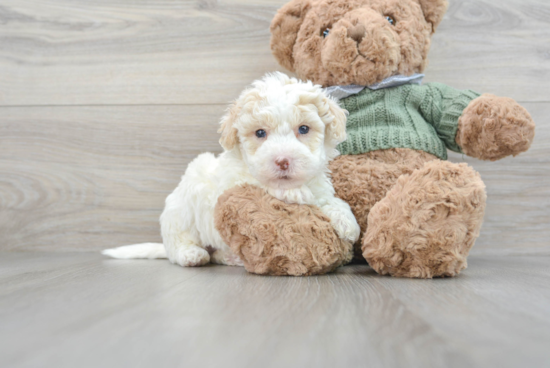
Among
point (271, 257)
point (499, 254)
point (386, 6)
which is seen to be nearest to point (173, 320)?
point (271, 257)

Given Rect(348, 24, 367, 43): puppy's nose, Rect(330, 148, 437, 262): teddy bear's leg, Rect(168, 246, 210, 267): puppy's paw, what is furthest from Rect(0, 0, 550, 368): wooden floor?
Rect(348, 24, 367, 43): puppy's nose

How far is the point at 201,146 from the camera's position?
1239mm

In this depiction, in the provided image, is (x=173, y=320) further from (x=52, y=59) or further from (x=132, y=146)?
(x=52, y=59)

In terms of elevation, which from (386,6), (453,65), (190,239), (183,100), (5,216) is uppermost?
(386,6)

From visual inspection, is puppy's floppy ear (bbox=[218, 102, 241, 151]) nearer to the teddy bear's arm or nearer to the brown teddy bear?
the brown teddy bear

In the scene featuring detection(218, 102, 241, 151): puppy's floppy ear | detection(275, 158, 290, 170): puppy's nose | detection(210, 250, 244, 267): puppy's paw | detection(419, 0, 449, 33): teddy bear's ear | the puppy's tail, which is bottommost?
the puppy's tail

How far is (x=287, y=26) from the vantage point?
3.33 ft

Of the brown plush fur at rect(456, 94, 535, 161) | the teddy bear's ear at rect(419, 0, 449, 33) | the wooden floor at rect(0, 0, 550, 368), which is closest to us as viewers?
the brown plush fur at rect(456, 94, 535, 161)

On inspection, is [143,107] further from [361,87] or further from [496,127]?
[496,127]

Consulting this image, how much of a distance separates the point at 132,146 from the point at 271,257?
0.68 m

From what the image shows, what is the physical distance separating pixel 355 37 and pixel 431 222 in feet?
1.36

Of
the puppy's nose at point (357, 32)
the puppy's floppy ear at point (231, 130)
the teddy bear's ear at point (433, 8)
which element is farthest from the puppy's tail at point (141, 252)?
the teddy bear's ear at point (433, 8)

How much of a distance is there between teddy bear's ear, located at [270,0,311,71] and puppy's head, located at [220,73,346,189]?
0.83 feet

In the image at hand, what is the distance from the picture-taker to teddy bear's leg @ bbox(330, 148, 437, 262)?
87 cm
